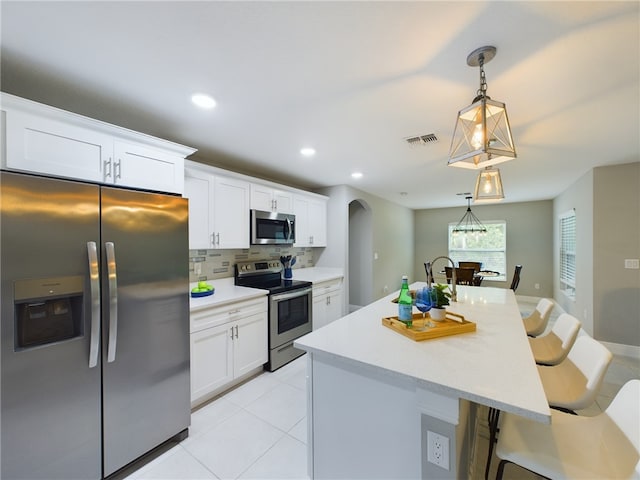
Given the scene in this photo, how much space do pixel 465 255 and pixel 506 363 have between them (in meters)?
7.22

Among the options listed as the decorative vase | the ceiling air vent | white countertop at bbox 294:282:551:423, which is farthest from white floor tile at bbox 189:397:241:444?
the ceiling air vent

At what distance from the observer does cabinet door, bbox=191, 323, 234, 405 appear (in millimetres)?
2172

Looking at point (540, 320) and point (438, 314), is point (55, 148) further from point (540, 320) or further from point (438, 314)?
point (540, 320)

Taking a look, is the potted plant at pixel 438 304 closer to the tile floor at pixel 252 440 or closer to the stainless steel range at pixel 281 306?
the tile floor at pixel 252 440

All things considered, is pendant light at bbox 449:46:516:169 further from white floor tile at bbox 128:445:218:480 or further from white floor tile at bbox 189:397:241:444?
white floor tile at bbox 189:397:241:444

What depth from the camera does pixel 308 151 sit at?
287 cm

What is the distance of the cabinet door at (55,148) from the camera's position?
138cm

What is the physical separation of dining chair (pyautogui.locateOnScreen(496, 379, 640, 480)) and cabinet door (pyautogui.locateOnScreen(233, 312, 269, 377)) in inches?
82.8

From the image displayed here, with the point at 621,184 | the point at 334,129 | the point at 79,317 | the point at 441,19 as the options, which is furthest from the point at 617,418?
the point at 621,184

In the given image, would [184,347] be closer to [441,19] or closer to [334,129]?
[334,129]

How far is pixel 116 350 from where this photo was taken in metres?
1.58

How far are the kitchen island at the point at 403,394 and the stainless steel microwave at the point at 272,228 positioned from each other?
192 centimetres

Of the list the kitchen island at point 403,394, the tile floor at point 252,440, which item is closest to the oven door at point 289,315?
the tile floor at point 252,440

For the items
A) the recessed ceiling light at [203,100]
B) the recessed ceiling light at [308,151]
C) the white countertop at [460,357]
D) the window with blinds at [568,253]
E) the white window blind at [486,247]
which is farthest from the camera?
the white window blind at [486,247]
